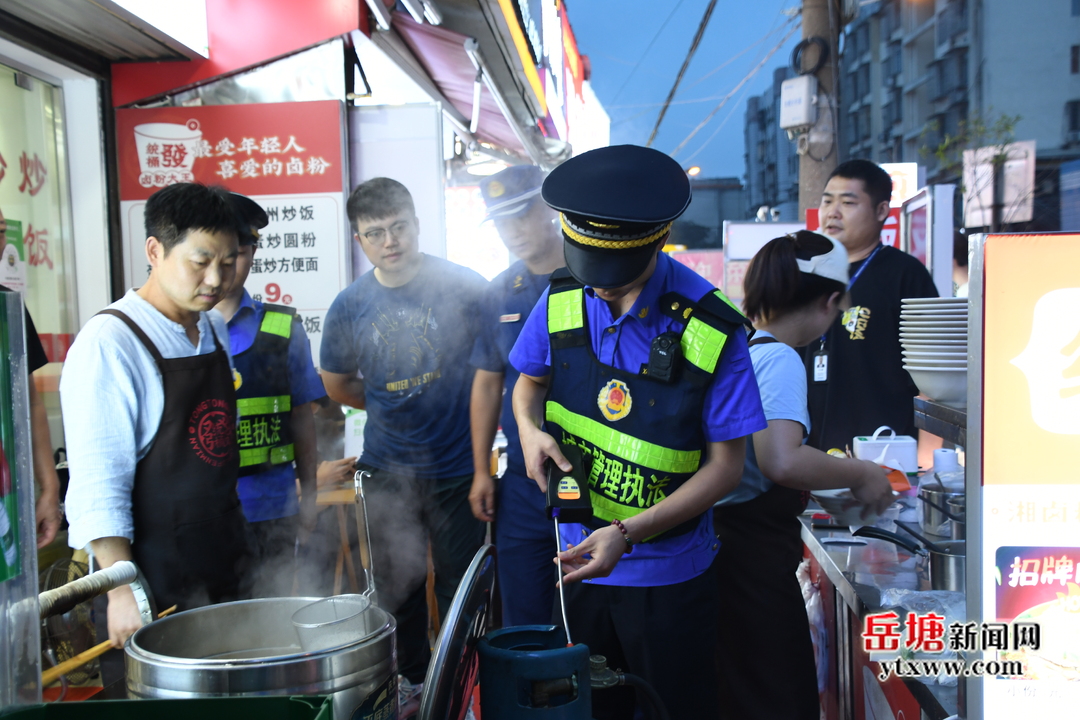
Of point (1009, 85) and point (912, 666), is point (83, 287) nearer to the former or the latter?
point (912, 666)

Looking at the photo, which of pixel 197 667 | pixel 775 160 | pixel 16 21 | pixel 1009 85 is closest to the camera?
pixel 197 667

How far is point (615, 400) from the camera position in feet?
6.33

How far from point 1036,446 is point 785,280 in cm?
131

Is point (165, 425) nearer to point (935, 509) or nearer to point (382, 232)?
point (382, 232)

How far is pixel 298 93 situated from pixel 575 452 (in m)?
3.67

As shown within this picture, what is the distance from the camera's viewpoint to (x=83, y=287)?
14.4 feet

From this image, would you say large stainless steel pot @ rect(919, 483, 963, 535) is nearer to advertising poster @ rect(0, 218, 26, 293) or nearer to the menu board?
the menu board

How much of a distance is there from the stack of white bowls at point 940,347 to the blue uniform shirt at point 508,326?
1376 millimetres

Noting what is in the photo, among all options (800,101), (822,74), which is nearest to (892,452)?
(800,101)

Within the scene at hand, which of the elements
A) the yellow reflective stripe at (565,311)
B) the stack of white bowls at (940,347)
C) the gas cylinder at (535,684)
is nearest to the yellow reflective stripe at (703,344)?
the yellow reflective stripe at (565,311)

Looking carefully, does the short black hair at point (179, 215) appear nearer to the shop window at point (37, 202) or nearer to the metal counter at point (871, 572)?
the metal counter at point (871, 572)

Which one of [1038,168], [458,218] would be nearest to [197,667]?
[458,218]

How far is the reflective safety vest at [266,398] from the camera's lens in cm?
297

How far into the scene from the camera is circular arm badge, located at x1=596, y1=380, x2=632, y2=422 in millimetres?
1916
